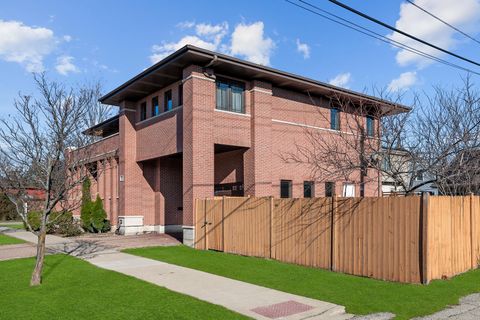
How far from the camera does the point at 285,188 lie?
2058 centimetres

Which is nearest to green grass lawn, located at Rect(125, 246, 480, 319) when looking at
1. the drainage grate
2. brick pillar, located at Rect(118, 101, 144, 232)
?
the drainage grate

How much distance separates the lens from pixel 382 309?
292 inches

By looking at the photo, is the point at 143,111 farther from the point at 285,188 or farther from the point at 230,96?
the point at 285,188

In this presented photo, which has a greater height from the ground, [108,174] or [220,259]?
[108,174]

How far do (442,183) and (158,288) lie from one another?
865 centimetres

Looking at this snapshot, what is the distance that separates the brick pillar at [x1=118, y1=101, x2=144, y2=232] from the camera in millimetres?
22234

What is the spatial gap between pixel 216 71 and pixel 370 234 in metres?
10.2

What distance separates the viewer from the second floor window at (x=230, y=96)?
1823 cm

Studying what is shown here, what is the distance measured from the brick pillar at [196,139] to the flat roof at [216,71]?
700 millimetres

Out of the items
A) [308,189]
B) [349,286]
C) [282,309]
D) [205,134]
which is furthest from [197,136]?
[282,309]

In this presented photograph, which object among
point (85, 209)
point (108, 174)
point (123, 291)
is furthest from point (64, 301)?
point (108, 174)

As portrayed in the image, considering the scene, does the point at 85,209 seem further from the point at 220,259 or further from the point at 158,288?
the point at 158,288

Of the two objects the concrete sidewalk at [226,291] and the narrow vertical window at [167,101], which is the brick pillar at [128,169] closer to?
the narrow vertical window at [167,101]

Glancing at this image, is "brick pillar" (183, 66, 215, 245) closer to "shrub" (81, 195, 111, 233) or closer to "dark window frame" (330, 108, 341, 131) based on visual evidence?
"dark window frame" (330, 108, 341, 131)
